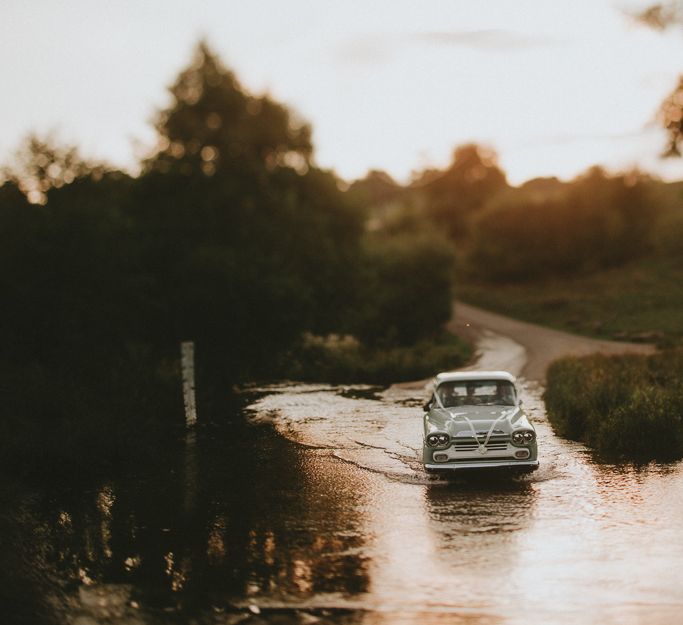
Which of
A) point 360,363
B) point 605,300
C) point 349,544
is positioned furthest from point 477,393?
point 605,300

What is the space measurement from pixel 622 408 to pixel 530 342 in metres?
26.1

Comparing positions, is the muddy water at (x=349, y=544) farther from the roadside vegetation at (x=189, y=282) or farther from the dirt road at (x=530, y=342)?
the dirt road at (x=530, y=342)

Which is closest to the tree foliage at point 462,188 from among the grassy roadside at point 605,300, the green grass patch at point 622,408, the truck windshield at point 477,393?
the grassy roadside at point 605,300

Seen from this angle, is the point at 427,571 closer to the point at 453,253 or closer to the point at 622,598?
the point at 622,598

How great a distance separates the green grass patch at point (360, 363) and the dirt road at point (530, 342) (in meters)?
2.19

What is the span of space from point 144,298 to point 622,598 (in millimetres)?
23638

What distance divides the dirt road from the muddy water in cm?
1636

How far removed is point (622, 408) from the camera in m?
16.9

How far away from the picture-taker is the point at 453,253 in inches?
1999

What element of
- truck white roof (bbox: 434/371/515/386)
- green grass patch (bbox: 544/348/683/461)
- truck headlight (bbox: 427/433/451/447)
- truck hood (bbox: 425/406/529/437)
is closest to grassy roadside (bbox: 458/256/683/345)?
green grass patch (bbox: 544/348/683/461)

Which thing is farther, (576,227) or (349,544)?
(576,227)

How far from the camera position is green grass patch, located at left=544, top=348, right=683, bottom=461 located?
15875 millimetres

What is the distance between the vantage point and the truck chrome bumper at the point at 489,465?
13.3 meters

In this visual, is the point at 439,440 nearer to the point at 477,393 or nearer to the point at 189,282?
the point at 477,393
